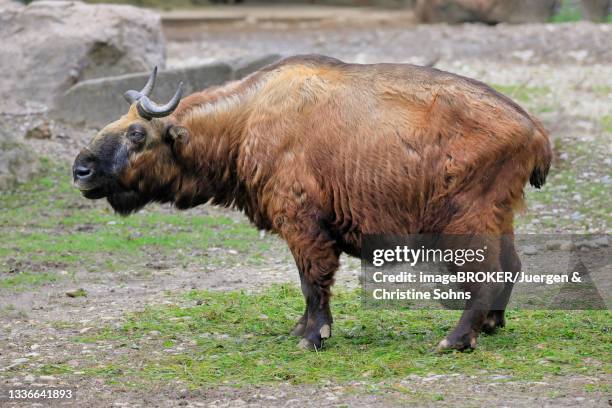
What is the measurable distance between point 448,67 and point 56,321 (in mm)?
10158

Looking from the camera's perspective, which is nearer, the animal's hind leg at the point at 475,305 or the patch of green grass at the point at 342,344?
the patch of green grass at the point at 342,344

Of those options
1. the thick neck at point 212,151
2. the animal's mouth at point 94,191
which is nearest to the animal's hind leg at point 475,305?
the thick neck at point 212,151

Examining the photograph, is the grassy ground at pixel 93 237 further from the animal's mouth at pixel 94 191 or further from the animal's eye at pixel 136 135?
the animal's eye at pixel 136 135

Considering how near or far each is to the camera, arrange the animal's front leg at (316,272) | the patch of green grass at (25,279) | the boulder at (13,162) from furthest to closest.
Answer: the boulder at (13,162) < the patch of green grass at (25,279) < the animal's front leg at (316,272)

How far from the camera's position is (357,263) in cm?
917

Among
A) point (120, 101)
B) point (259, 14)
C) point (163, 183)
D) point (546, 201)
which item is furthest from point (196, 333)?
point (259, 14)

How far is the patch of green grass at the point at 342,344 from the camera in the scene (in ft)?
20.3

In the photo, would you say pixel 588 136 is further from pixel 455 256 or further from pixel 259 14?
pixel 259 14

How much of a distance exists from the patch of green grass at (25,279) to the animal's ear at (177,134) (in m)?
2.32

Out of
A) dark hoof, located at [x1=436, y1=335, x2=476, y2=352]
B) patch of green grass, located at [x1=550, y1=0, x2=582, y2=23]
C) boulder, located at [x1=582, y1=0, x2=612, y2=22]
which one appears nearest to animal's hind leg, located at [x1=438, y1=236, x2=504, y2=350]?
dark hoof, located at [x1=436, y1=335, x2=476, y2=352]

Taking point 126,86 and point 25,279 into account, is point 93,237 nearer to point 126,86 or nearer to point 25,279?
point 25,279

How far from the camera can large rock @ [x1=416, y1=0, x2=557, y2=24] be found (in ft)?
69.8

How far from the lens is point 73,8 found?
1465 cm

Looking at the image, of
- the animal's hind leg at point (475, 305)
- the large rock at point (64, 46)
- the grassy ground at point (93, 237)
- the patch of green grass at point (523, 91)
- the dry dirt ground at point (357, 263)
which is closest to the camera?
the dry dirt ground at point (357, 263)
